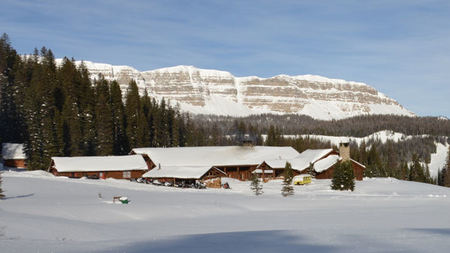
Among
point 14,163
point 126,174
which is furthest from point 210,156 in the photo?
point 14,163

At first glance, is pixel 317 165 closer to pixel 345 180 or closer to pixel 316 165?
pixel 316 165

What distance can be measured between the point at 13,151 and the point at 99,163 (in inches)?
658

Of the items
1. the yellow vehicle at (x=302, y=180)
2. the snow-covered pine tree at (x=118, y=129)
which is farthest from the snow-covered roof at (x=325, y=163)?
the snow-covered pine tree at (x=118, y=129)

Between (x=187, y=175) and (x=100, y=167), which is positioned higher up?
(x=100, y=167)

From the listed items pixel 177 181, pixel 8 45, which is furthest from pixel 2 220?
pixel 8 45

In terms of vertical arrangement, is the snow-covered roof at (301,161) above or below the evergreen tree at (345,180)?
above

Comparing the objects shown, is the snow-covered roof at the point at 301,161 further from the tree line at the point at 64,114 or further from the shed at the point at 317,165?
the tree line at the point at 64,114

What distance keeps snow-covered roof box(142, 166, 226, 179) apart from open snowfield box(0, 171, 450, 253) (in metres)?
10.2

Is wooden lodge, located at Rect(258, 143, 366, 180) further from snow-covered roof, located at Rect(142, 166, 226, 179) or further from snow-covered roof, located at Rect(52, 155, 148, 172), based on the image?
snow-covered roof, located at Rect(52, 155, 148, 172)

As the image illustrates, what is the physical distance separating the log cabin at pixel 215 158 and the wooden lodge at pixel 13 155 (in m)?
17.0

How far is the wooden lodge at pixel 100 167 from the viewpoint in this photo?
65.6 m

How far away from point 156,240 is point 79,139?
59.8m

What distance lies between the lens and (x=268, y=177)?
251 ft

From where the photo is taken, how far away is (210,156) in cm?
7775
